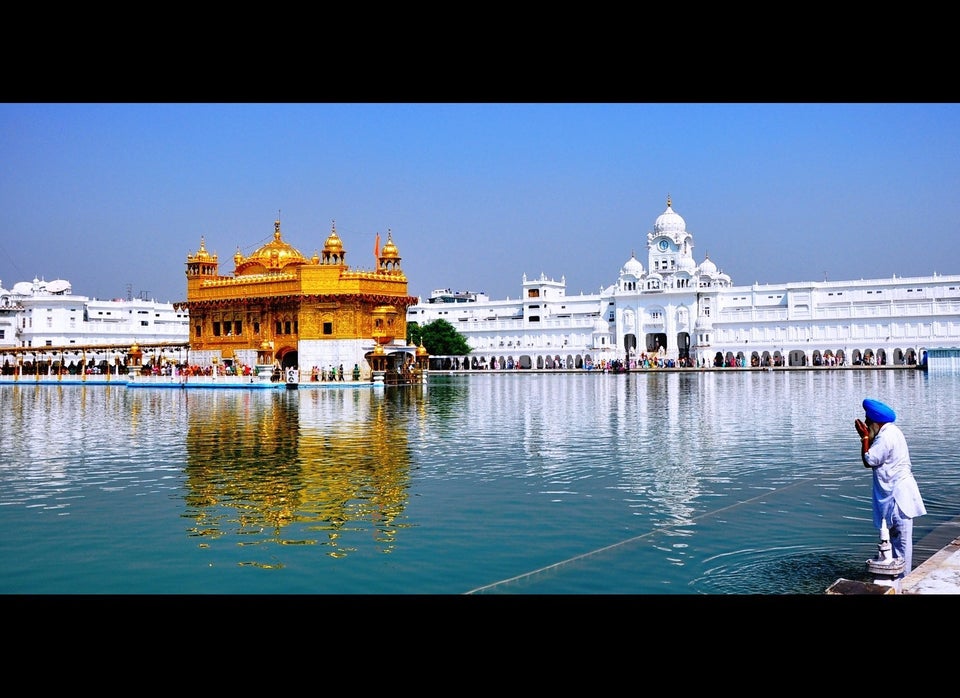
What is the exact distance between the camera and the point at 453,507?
8.83m

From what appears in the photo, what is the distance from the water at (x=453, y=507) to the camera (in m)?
6.43

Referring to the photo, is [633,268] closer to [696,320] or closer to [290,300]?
[696,320]

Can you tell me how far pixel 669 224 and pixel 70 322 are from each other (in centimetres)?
4668

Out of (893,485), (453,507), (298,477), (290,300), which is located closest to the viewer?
(893,485)

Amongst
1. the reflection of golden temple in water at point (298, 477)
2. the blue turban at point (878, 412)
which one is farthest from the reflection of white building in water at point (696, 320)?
the blue turban at point (878, 412)

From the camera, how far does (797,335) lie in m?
62.7

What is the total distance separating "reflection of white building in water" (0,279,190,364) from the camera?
6862 centimetres

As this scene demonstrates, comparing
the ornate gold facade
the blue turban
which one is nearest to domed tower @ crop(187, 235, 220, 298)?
the ornate gold facade

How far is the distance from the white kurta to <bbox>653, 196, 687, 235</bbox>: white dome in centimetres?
6805

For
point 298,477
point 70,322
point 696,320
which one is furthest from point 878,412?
A: point 70,322
